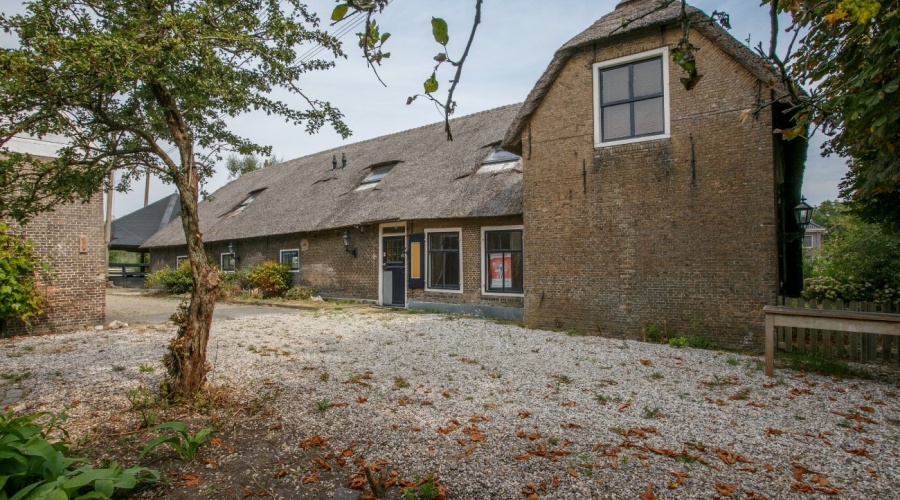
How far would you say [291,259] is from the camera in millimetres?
18359

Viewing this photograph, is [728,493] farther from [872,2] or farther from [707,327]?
[707,327]

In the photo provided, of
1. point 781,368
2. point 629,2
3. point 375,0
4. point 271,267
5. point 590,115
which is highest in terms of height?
point 629,2

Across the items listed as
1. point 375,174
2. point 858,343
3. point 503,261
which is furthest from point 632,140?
point 375,174

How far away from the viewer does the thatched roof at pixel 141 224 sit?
28984 millimetres

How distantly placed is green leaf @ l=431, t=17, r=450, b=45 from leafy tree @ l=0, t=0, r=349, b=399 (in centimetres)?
321

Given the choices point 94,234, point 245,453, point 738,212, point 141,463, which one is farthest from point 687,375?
point 94,234

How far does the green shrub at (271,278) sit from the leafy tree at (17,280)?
326 inches

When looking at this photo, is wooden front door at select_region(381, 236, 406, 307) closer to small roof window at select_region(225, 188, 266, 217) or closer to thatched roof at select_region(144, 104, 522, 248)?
thatched roof at select_region(144, 104, 522, 248)

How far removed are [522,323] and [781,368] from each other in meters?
5.22

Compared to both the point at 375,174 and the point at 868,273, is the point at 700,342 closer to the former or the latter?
the point at 868,273

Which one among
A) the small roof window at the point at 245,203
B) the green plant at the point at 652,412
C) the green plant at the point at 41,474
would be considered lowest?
the green plant at the point at 652,412

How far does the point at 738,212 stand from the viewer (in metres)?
8.19

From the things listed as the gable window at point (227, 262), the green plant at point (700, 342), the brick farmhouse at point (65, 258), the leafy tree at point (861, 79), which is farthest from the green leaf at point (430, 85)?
the gable window at point (227, 262)

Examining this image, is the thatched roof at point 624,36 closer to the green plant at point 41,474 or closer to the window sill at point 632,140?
the window sill at point 632,140
